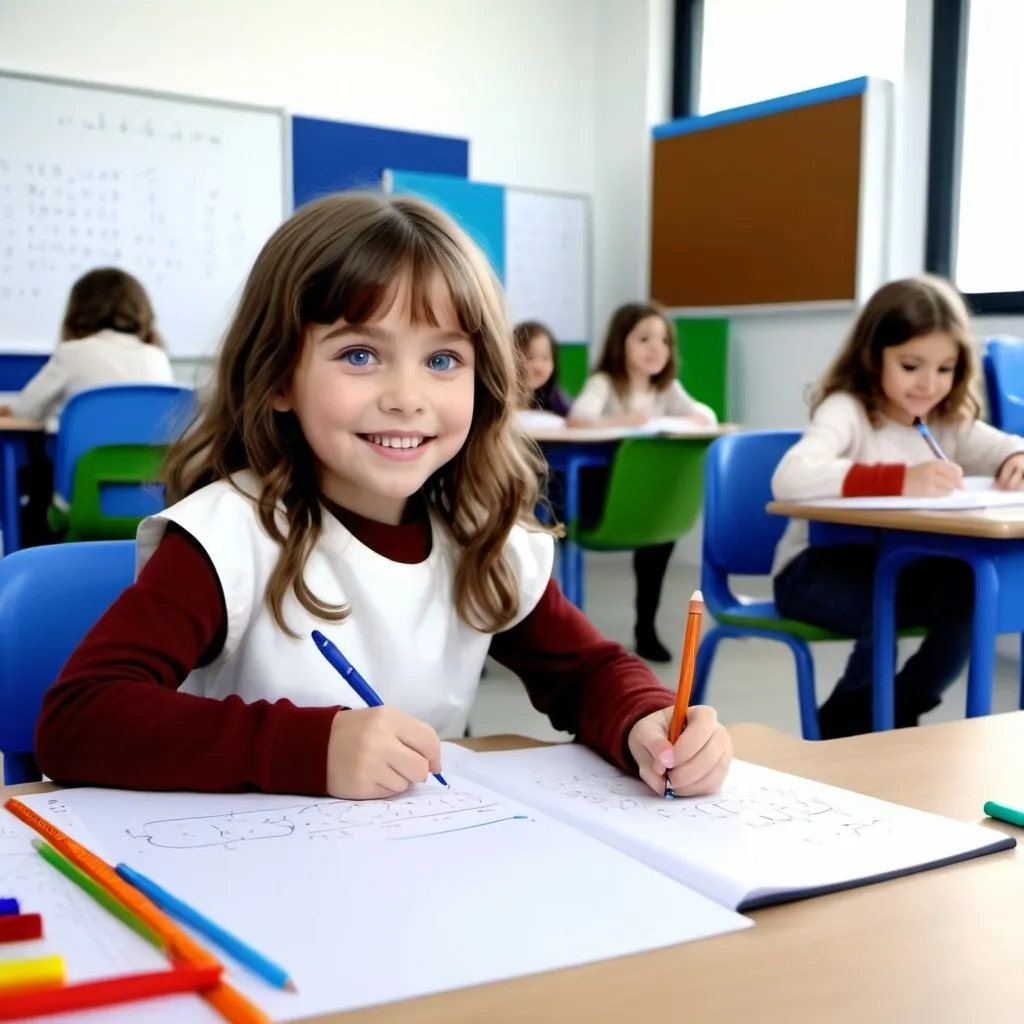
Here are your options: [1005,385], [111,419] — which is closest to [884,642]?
[1005,385]

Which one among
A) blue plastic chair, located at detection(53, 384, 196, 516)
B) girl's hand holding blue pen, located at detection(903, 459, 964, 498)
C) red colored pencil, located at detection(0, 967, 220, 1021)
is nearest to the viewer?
red colored pencil, located at detection(0, 967, 220, 1021)

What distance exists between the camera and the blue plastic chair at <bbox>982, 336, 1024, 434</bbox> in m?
3.12

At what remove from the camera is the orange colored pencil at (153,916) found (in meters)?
0.45

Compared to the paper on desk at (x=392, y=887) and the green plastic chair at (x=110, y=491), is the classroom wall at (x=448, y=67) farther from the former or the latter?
the paper on desk at (x=392, y=887)

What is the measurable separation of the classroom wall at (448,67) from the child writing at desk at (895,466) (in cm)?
340

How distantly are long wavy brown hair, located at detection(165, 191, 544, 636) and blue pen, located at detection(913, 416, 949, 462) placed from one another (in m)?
1.46

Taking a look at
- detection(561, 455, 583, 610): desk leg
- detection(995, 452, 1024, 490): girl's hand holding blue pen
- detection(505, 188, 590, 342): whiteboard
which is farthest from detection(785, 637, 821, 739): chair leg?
detection(505, 188, 590, 342): whiteboard

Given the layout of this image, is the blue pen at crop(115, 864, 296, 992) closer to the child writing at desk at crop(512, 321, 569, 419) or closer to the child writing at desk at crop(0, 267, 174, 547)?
the child writing at desk at crop(0, 267, 174, 547)

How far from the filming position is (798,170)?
17.3 ft

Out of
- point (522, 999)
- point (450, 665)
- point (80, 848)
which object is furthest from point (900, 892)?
point (450, 665)

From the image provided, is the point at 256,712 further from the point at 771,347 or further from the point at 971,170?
the point at 771,347

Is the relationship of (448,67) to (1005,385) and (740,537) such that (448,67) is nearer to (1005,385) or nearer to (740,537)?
(1005,385)

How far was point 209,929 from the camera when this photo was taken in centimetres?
53

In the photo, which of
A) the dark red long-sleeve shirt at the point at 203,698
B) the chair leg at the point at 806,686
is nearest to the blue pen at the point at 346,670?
the dark red long-sleeve shirt at the point at 203,698
